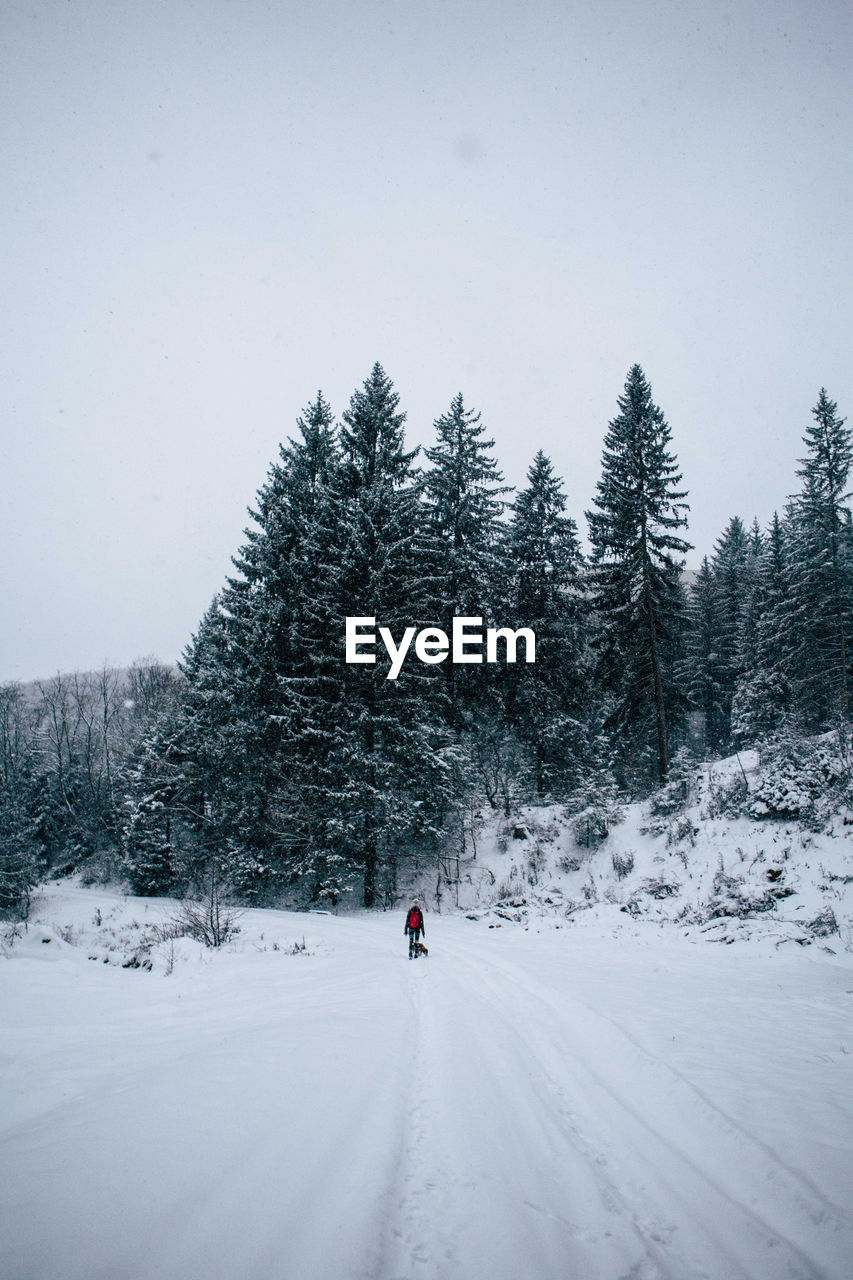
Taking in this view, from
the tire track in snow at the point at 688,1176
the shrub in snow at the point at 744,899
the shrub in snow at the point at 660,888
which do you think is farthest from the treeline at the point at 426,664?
the tire track in snow at the point at 688,1176

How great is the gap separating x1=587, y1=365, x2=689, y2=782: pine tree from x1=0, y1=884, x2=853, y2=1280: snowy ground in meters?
16.5

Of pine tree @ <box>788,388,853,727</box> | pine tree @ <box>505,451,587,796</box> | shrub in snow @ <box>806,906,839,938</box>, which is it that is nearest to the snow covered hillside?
shrub in snow @ <box>806,906,839,938</box>

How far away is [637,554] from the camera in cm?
2312

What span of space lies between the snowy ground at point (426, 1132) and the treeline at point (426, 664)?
12.0m

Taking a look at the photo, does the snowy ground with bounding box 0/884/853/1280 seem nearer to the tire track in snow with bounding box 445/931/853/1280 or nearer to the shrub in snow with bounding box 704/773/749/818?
the tire track in snow with bounding box 445/931/853/1280

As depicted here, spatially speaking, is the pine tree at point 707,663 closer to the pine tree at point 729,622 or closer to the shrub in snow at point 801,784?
the pine tree at point 729,622

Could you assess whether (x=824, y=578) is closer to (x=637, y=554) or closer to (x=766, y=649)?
(x=766, y=649)

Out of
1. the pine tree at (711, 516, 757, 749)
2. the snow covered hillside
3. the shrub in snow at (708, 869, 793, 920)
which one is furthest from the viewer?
the pine tree at (711, 516, 757, 749)

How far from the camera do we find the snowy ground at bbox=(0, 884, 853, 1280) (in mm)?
2447

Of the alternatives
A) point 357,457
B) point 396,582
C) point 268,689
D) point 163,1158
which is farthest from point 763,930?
point 357,457

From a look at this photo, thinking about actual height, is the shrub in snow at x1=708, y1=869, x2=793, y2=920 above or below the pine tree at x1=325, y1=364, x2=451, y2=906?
below

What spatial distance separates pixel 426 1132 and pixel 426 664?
1782 centimetres

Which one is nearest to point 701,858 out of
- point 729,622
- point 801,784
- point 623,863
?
point 623,863

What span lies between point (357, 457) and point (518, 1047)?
68.3 ft
